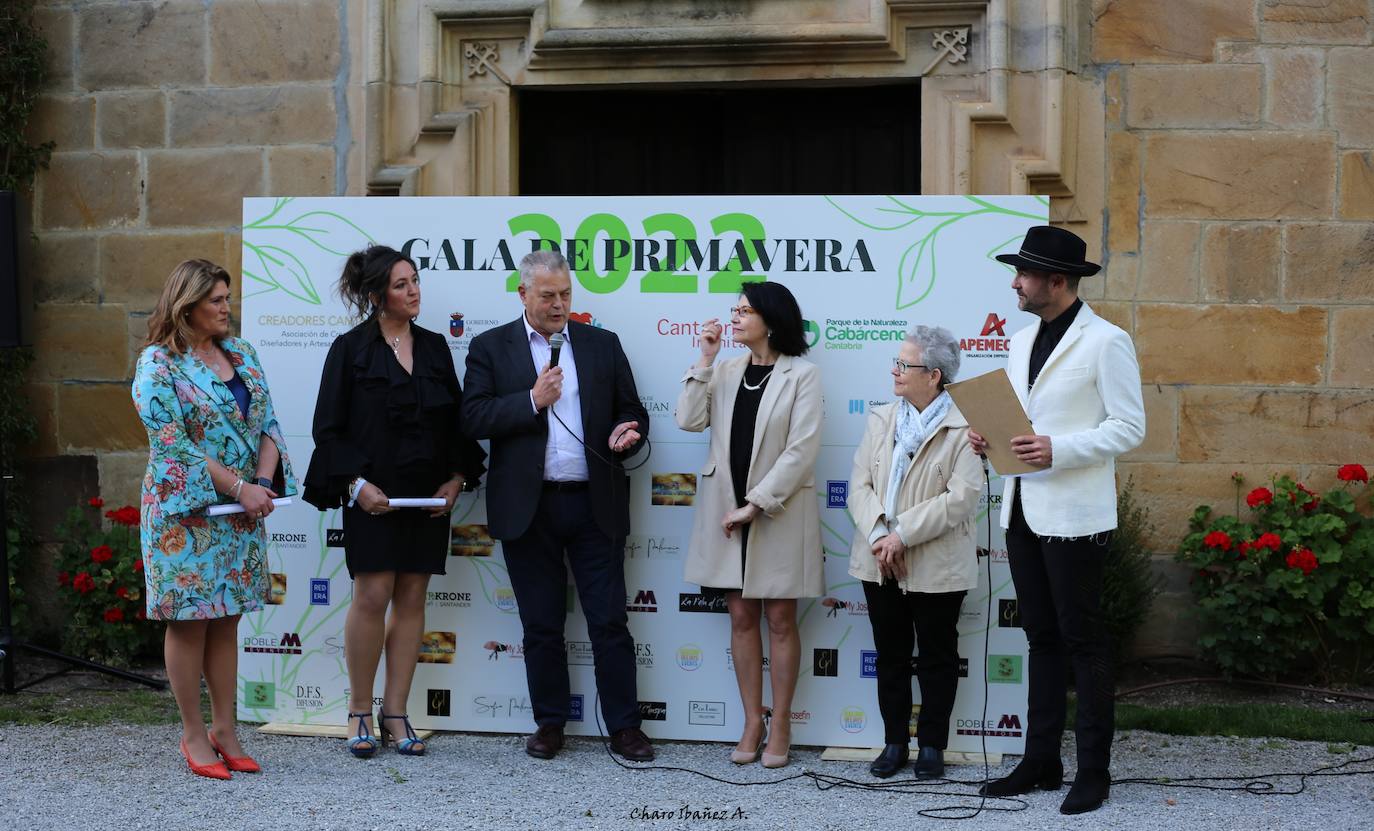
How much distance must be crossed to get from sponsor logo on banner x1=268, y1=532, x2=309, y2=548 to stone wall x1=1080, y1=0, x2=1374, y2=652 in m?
3.79

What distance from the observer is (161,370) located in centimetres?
468

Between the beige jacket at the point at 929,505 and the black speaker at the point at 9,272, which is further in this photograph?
the black speaker at the point at 9,272

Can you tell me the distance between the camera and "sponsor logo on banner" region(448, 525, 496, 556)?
18.0 feet

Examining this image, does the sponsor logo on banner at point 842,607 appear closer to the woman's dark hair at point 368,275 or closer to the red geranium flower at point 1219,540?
the red geranium flower at point 1219,540

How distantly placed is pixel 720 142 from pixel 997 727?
3.61 m

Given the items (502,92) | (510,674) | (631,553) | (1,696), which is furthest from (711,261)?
(1,696)

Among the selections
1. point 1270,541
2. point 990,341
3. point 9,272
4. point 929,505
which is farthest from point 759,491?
point 9,272

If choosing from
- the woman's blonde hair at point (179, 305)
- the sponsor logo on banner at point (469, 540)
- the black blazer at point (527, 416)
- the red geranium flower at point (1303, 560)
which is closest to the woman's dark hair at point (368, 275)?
the black blazer at point (527, 416)

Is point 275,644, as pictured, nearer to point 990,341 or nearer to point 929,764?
point 929,764

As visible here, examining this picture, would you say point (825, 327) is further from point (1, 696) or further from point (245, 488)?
point (1, 696)

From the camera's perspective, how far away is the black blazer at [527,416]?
5.11 metres

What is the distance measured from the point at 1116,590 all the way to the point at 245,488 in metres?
3.84

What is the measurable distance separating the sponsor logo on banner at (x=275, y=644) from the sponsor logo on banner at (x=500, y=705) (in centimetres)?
77

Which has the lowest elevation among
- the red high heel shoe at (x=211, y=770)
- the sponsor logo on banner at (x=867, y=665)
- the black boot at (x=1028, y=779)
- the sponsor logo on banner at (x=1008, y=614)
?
the red high heel shoe at (x=211, y=770)
